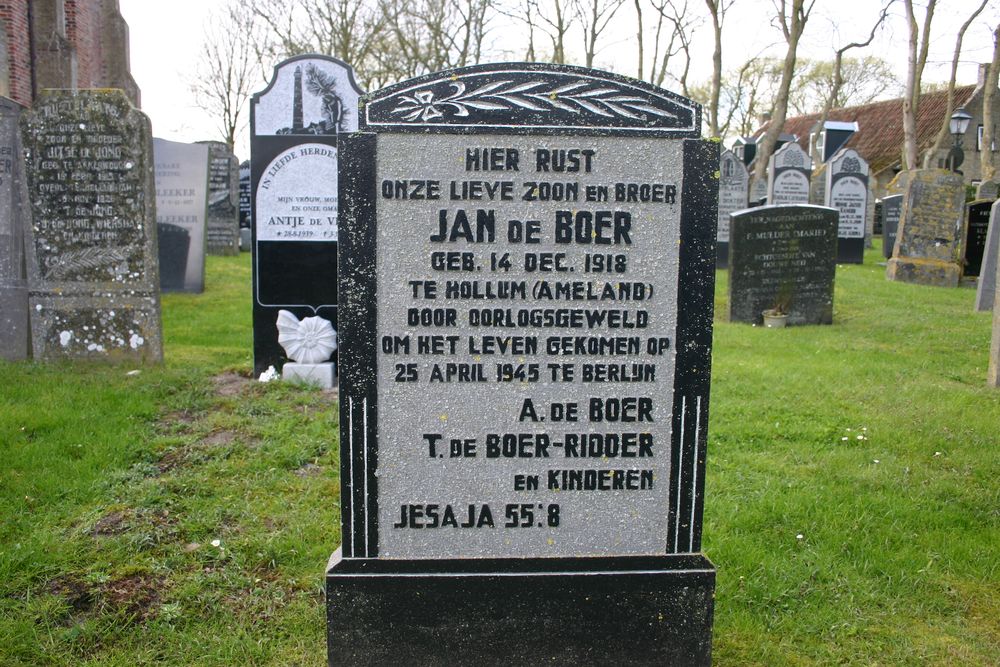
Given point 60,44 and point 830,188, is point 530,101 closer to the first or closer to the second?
point 830,188

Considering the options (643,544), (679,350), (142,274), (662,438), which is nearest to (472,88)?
(679,350)

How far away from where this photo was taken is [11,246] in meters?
7.17

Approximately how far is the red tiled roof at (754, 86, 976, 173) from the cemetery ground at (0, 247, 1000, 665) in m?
44.9

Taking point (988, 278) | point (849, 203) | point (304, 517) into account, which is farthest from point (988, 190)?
point (304, 517)

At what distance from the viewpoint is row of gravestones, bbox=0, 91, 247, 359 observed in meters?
6.87

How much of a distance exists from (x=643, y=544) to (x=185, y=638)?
173 centimetres

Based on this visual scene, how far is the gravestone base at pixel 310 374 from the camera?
22.4ft

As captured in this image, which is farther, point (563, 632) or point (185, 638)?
point (185, 638)

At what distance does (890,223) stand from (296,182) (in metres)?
19.3

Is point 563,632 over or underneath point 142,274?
underneath

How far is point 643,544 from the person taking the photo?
2875 millimetres

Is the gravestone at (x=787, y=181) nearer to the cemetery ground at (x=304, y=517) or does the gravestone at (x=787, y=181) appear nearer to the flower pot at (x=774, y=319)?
the flower pot at (x=774, y=319)

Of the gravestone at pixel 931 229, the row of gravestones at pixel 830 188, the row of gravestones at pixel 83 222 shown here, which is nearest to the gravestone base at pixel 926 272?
the gravestone at pixel 931 229

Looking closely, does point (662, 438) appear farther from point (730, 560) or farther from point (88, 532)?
point (88, 532)
